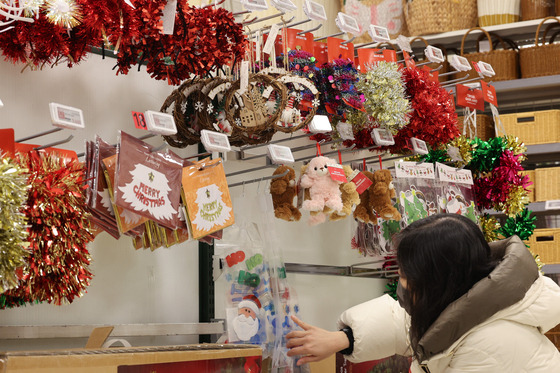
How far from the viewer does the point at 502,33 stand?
176 inches

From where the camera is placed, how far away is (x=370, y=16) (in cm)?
444

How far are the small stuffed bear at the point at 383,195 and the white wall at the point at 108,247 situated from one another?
430 millimetres

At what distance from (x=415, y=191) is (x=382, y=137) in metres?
0.42

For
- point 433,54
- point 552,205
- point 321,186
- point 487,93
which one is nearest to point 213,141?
point 321,186

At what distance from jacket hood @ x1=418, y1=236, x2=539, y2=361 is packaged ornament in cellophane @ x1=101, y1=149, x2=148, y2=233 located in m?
0.71

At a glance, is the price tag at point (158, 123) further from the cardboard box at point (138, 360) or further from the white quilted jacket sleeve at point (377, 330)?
the white quilted jacket sleeve at point (377, 330)

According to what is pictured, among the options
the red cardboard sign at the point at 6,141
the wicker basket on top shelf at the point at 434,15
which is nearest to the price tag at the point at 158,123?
the red cardboard sign at the point at 6,141

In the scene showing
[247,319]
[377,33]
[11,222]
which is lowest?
[247,319]

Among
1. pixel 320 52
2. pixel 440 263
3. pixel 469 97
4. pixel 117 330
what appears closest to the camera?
pixel 440 263

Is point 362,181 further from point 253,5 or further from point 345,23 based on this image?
point 253,5

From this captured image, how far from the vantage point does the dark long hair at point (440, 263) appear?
1.65 m

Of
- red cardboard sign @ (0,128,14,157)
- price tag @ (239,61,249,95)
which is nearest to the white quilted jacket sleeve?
price tag @ (239,61,249,95)

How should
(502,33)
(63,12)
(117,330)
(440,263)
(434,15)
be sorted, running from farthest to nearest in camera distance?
(502,33) → (434,15) → (117,330) → (440,263) → (63,12)

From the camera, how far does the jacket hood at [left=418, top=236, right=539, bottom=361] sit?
159cm
